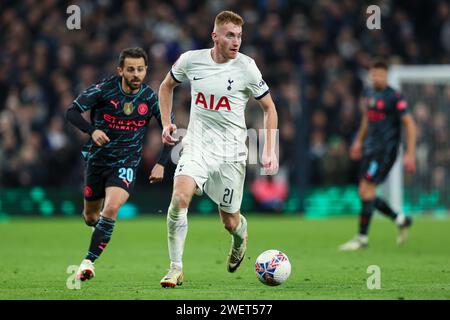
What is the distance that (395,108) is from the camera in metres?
14.1

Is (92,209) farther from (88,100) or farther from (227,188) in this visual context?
(227,188)

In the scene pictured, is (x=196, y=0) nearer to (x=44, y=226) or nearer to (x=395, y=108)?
(x=44, y=226)

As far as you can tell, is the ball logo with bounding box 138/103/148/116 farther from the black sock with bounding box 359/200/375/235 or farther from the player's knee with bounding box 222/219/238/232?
the black sock with bounding box 359/200/375/235

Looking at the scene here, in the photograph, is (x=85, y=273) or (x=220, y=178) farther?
(x=220, y=178)

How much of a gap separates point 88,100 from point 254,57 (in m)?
12.1

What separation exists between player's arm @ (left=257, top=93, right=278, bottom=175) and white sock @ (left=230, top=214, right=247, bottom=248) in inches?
43.5

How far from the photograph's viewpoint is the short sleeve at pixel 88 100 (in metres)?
10.0

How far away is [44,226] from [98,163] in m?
8.58

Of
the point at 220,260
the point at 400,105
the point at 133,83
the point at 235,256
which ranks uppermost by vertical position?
the point at 133,83

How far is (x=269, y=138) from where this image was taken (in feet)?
30.6

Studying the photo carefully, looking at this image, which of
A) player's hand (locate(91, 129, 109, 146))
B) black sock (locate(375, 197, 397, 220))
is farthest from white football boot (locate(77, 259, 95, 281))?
black sock (locate(375, 197, 397, 220))

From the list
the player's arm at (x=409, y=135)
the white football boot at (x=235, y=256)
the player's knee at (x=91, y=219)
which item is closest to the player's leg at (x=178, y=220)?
the white football boot at (x=235, y=256)

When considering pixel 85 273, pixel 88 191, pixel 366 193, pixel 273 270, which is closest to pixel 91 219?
pixel 88 191

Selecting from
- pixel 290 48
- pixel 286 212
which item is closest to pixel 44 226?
pixel 286 212
